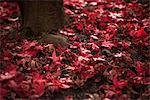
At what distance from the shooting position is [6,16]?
19.2 ft

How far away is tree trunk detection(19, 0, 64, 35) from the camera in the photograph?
493 centimetres

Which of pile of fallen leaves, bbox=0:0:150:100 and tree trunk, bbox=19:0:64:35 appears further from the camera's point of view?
tree trunk, bbox=19:0:64:35

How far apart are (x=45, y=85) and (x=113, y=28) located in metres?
2.12

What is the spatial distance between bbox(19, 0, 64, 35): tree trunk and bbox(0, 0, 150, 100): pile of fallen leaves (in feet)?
0.95

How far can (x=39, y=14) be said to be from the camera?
4.96 meters

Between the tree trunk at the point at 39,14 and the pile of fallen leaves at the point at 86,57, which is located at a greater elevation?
the tree trunk at the point at 39,14

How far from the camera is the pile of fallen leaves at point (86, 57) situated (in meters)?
3.65

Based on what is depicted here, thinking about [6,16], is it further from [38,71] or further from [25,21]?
[38,71]

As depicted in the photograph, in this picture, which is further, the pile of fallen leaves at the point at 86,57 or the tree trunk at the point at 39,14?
the tree trunk at the point at 39,14

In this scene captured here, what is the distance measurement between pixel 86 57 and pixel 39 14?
118 cm

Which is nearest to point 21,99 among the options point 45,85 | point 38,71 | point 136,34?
point 45,85

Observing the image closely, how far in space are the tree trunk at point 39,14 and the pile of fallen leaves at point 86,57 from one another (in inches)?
11.4

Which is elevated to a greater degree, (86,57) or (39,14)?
(39,14)

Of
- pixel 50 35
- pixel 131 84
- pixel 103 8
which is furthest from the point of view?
pixel 103 8
